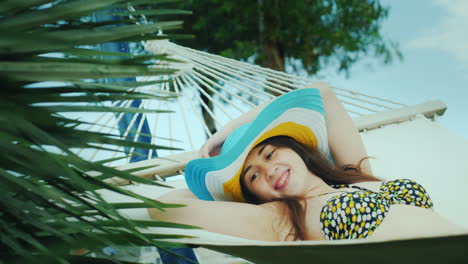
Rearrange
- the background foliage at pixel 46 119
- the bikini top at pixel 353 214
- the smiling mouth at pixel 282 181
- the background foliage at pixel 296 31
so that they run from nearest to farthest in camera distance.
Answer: the background foliage at pixel 46 119 → the bikini top at pixel 353 214 → the smiling mouth at pixel 282 181 → the background foliage at pixel 296 31

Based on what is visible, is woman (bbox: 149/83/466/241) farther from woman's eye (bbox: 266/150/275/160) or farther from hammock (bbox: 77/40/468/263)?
hammock (bbox: 77/40/468/263)

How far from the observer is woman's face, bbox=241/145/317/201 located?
42.2 inches

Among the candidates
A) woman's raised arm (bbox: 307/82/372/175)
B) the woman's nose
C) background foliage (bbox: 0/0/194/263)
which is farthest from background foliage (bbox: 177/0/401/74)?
background foliage (bbox: 0/0/194/263)

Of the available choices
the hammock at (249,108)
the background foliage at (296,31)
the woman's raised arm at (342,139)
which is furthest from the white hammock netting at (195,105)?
the background foliage at (296,31)

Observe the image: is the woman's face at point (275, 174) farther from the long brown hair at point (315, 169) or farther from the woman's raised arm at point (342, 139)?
the woman's raised arm at point (342, 139)

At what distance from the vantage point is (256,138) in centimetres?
117

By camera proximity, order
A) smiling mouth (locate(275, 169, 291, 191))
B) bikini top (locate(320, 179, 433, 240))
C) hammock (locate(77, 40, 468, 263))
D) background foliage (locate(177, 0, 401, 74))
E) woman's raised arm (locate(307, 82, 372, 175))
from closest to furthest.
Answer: hammock (locate(77, 40, 468, 263)), bikini top (locate(320, 179, 433, 240)), smiling mouth (locate(275, 169, 291, 191)), woman's raised arm (locate(307, 82, 372, 175)), background foliage (locate(177, 0, 401, 74))

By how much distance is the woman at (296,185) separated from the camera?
0.97 meters

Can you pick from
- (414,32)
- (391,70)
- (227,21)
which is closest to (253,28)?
(227,21)

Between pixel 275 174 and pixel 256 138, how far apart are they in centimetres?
13

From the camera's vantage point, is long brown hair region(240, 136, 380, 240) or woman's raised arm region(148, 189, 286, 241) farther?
long brown hair region(240, 136, 380, 240)

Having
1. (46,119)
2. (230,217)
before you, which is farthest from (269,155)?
(46,119)

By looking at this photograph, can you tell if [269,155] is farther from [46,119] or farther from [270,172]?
[46,119]

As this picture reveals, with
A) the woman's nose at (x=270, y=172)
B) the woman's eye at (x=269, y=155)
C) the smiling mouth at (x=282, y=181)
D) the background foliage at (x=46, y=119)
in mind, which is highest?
the background foliage at (x=46, y=119)
